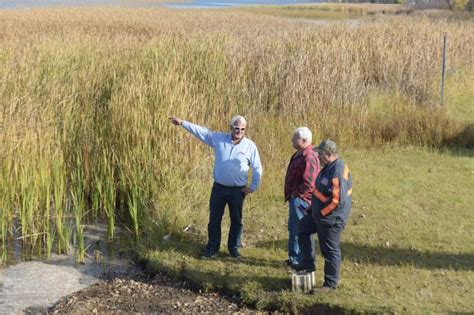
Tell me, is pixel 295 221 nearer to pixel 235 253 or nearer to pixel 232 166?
pixel 232 166

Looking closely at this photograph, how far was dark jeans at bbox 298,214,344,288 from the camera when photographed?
5.83 metres

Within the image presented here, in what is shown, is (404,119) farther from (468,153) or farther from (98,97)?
(98,97)

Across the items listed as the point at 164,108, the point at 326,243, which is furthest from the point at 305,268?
the point at 164,108

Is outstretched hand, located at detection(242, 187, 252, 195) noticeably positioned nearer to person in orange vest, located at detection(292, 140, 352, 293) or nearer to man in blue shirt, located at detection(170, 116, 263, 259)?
man in blue shirt, located at detection(170, 116, 263, 259)

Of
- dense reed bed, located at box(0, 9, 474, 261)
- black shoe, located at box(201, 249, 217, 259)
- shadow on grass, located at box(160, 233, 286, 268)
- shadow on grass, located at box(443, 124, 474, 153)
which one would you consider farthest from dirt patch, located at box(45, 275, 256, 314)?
shadow on grass, located at box(443, 124, 474, 153)

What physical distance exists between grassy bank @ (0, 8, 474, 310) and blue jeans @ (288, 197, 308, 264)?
0.21 meters

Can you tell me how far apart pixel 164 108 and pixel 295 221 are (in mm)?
3338

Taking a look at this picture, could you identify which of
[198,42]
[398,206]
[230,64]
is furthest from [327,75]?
[398,206]

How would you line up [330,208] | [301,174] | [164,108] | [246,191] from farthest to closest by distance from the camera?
1. [164,108]
2. [246,191]
3. [301,174]
4. [330,208]

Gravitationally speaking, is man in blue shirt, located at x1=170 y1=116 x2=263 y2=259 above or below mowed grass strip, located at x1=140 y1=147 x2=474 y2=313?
above

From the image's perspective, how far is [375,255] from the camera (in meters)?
7.15

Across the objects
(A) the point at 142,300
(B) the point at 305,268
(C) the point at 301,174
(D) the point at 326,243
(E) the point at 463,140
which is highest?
(C) the point at 301,174

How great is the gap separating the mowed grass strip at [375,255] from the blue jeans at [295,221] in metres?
0.19

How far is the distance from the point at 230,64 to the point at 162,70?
257 centimetres
